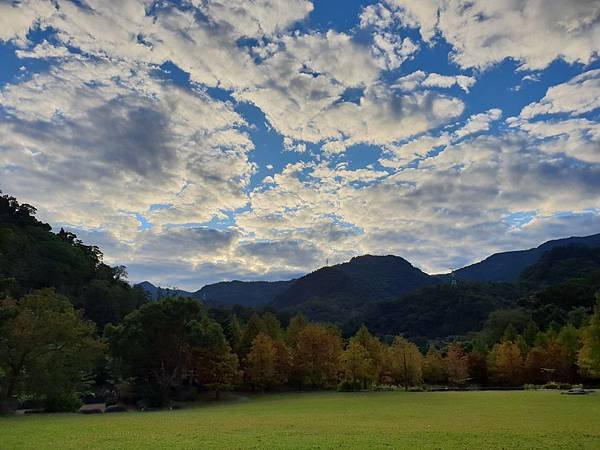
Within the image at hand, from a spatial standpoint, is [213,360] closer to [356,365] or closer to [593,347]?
[356,365]

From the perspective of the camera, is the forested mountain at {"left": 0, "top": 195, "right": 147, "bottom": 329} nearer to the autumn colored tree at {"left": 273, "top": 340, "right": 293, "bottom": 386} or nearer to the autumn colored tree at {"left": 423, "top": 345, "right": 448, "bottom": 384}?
the autumn colored tree at {"left": 273, "top": 340, "right": 293, "bottom": 386}

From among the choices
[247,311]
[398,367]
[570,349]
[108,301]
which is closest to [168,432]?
[398,367]

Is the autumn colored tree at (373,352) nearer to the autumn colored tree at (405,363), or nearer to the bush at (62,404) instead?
the autumn colored tree at (405,363)

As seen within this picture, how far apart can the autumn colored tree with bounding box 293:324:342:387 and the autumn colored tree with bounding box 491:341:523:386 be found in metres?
25.7

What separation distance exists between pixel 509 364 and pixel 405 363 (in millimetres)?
15680

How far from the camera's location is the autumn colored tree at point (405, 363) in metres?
75.4

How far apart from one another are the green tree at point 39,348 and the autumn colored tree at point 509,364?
59.4 meters

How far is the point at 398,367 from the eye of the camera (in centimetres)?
7556

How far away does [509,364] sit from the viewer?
248 ft

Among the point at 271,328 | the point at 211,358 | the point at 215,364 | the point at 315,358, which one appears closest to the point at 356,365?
the point at 315,358

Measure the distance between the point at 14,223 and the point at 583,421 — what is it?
12239 cm

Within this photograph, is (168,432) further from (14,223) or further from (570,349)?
(14,223)

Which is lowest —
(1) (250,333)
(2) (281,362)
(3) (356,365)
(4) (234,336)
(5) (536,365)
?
(5) (536,365)

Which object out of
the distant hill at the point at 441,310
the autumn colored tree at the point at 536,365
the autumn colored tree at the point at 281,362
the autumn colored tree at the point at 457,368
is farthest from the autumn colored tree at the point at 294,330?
the distant hill at the point at 441,310
